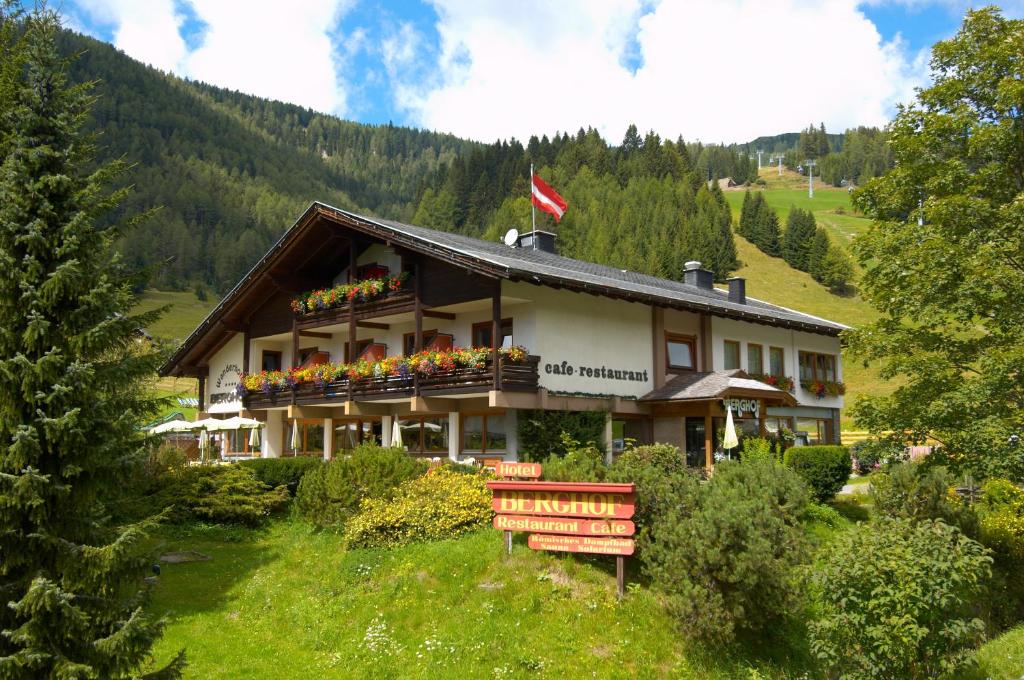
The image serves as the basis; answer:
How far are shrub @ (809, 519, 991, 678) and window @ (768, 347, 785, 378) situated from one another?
20.0 meters

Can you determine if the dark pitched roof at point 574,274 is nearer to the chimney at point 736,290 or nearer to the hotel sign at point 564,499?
the chimney at point 736,290

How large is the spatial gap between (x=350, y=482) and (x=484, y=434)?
6.90 metres

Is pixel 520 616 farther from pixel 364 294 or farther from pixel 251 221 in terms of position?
pixel 251 221

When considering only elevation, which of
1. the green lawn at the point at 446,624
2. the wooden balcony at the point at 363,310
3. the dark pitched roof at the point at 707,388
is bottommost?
the green lawn at the point at 446,624

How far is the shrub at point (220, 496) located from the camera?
63.2ft

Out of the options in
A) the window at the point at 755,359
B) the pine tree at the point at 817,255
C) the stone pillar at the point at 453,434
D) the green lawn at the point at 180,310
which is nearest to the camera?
the stone pillar at the point at 453,434

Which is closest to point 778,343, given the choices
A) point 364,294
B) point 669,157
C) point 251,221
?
point 364,294

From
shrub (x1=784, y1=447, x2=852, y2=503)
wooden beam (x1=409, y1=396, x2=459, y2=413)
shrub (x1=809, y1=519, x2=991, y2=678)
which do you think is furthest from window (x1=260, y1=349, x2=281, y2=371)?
shrub (x1=809, y1=519, x2=991, y2=678)

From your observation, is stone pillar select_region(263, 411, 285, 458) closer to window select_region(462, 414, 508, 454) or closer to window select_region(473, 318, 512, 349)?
window select_region(462, 414, 508, 454)

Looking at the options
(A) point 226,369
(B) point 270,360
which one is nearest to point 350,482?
(B) point 270,360

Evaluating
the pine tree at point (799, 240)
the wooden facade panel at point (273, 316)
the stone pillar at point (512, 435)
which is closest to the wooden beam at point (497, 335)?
Result: the stone pillar at point (512, 435)

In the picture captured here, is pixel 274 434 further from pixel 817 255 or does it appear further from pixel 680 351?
pixel 817 255

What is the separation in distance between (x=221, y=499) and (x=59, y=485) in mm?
11668

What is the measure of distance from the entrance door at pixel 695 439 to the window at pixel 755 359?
451 centimetres
